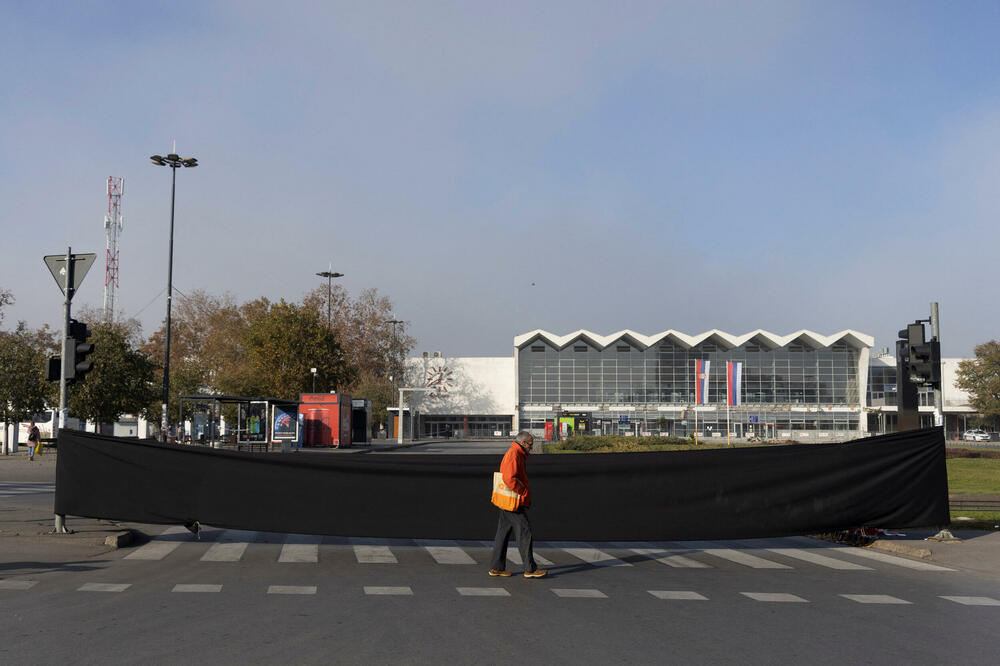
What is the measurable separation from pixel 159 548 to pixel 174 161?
31392mm

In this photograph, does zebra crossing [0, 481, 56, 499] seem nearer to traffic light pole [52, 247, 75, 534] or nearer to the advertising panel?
traffic light pole [52, 247, 75, 534]

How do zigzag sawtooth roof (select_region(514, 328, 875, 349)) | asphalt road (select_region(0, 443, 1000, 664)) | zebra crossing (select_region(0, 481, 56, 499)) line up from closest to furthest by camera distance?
1. asphalt road (select_region(0, 443, 1000, 664))
2. zebra crossing (select_region(0, 481, 56, 499))
3. zigzag sawtooth roof (select_region(514, 328, 875, 349))

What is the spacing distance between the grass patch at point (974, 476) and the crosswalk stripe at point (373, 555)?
16656 millimetres

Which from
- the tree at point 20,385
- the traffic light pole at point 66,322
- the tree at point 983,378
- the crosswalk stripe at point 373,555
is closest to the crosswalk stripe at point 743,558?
the crosswalk stripe at point 373,555

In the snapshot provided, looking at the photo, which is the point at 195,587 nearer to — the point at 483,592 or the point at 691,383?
the point at 483,592

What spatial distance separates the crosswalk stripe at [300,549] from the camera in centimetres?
1116

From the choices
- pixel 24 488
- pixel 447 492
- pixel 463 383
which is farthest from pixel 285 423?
pixel 463 383

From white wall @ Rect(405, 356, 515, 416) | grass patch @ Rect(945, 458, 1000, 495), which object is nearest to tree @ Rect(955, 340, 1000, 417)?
white wall @ Rect(405, 356, 515, 416)

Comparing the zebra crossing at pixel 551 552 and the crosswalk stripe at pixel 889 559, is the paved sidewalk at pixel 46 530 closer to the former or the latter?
the zebra crossing at pixel 551 552

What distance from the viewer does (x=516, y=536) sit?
10.2 meters

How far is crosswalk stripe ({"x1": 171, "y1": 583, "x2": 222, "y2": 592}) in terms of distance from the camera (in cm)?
892

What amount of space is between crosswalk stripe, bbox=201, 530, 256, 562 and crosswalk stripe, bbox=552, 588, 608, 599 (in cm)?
439

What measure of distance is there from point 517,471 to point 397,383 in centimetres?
8450

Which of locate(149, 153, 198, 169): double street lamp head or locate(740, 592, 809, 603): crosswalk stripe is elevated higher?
locate(149, 153, 198, 169): double street lamp head
